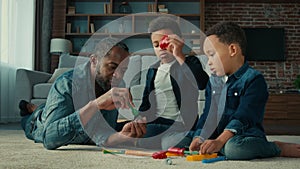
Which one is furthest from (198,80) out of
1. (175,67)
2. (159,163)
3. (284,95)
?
(284,95)

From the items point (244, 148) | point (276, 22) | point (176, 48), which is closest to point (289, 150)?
point (244, 148)

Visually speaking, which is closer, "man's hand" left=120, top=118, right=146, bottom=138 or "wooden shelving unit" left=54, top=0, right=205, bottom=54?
"man's hand" left=120, top=118, right=146, bottom=138

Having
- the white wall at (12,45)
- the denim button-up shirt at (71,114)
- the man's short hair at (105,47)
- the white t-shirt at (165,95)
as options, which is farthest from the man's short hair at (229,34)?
the white wall at (12,45)

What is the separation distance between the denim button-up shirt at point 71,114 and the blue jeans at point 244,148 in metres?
0.58

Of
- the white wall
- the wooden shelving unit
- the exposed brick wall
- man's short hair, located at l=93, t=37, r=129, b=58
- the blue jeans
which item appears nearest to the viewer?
the blue jeans

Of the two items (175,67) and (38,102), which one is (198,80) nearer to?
(175,67)

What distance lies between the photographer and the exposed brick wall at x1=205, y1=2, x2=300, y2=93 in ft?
21.4

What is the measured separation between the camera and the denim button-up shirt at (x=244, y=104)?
1588 millimetres

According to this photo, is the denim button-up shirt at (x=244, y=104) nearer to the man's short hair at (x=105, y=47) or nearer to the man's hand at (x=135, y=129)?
the man's hand at (x=135, y=129)

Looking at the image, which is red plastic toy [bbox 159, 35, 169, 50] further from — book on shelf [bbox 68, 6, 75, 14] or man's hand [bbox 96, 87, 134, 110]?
book on shelf [bbox 68, 6, 75, 14]

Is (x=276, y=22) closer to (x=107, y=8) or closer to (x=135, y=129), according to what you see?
(x=107, y=8)

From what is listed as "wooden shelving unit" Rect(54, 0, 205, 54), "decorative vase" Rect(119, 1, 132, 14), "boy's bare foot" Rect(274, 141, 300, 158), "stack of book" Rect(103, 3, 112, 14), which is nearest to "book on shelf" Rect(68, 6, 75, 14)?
"wooden shelving unit" Rect(54, 0, 205, 54)

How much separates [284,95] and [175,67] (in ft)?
13.1

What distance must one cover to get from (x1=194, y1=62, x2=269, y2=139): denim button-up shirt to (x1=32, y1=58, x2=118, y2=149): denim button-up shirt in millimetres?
467
